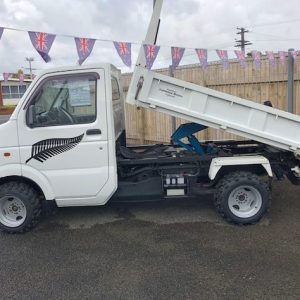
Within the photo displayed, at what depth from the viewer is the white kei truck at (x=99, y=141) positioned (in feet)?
16.3

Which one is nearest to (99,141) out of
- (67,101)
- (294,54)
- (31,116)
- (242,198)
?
(67,101)

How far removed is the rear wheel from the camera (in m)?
5.10

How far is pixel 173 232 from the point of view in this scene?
505cm

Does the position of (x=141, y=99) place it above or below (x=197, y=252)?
above

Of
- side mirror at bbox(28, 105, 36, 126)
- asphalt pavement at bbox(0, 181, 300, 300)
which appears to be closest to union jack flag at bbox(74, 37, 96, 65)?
side mirror at bbox(28, 105, 36, 126)

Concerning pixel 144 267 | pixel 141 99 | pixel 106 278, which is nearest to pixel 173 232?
pixel 144 267

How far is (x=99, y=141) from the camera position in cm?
503

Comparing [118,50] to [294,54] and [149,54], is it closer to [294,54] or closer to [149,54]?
[149,54]

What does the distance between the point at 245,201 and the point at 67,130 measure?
2664 millimetres

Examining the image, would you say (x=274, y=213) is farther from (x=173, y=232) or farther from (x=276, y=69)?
(x=276, y=69)

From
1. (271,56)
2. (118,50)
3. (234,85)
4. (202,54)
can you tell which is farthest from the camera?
(234,85)

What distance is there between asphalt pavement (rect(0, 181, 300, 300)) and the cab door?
0.86 m

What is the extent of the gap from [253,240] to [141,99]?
2.34m

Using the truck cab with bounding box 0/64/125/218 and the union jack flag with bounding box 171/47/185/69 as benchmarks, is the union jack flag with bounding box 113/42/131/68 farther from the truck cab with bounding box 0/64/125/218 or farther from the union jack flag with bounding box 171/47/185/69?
the union jack flag with bounding box 171/47/185/69
